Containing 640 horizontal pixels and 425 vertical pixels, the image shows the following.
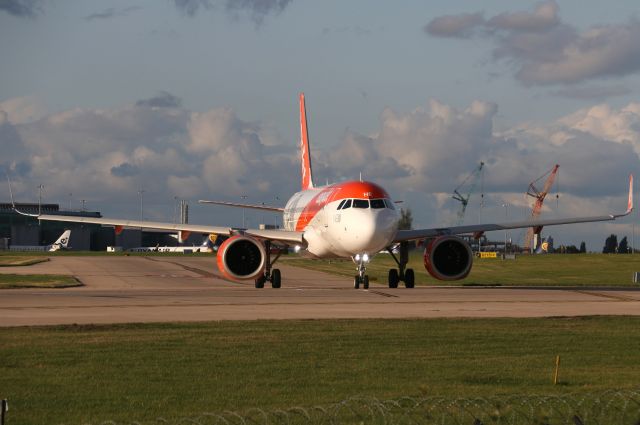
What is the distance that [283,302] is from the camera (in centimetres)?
3541

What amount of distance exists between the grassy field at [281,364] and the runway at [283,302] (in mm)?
3271

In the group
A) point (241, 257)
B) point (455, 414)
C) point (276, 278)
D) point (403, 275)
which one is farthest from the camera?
point (403, 275)

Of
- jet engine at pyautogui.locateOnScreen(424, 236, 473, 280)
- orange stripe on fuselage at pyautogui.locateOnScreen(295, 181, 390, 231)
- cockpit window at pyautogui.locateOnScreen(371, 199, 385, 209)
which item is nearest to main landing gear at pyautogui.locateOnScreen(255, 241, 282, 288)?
orange stripe on fuselage at pyautogui.locateOnScreen(295, 181, 390, 231)

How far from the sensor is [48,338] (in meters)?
22.7

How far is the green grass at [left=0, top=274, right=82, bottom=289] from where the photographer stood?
1825 inches

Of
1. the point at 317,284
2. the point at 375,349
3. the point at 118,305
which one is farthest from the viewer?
the point at 317,284

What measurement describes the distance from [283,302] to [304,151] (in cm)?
3146

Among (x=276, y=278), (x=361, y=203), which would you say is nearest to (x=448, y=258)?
(x=361, y=203)

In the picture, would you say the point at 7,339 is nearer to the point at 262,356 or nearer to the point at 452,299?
the point at 262,356

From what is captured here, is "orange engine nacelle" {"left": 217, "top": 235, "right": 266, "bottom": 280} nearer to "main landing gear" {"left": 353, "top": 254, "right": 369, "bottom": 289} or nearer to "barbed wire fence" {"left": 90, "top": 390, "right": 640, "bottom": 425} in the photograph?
"main landing gear" {"left": 353, "top": 254, "right": 369, "bottom": 289}

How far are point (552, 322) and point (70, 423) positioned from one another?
17.3 m

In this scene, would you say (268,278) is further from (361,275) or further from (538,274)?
(538,274)

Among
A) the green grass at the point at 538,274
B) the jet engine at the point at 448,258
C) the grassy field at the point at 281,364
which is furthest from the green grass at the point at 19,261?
the grassy field at the point at 281,364

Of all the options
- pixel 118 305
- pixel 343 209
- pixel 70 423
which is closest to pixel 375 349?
pixel 70 423
